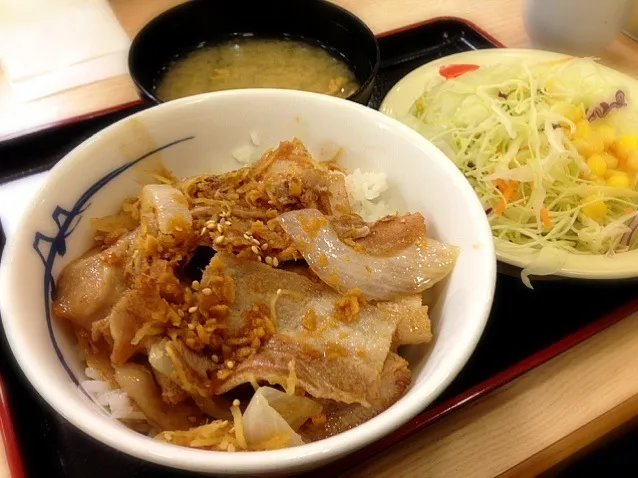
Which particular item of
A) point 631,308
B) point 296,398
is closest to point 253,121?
point 296,398

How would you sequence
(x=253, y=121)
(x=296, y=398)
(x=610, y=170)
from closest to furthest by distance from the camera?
(x=296, y=398) → (x=253, y=121) → (x=610, y=170)

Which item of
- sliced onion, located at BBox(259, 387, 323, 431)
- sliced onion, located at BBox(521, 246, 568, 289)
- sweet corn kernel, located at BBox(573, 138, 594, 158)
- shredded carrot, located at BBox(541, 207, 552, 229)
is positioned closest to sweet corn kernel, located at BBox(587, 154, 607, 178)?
sweet corn kernel, located at BBox(573, 138, 594, 158)

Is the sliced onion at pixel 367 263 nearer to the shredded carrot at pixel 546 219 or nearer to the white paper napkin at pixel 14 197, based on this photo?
the shredded carrot at pixel 546 219

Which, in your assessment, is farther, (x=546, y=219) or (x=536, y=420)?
(x=546, y=219)

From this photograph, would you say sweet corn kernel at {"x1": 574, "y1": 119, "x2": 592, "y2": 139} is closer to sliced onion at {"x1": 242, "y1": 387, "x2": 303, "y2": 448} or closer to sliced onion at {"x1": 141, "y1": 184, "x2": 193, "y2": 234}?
sliced onion at {"x1": 141, "y1": 184, "x2": 193, "y2": 234}

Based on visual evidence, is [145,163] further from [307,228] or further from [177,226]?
[307,228]

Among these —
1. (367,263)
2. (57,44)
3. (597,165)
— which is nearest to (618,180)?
(597,165)

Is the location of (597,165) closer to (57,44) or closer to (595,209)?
(595,209)
